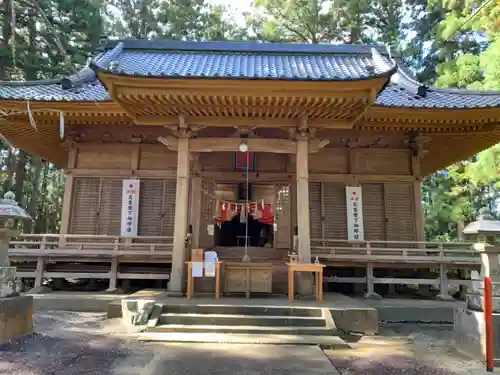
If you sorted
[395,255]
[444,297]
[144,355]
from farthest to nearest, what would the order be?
[395,255] < [444,297] < [144,355]

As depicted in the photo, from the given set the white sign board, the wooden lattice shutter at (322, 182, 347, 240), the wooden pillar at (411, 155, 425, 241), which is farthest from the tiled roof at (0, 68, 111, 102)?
the wooden pillar at (411, 155, 425, 241)

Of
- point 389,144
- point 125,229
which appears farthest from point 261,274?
point 389,144

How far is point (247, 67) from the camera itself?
34.3 ft

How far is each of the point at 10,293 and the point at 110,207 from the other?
542 centimetres

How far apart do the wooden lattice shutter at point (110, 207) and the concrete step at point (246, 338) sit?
5.48 metres

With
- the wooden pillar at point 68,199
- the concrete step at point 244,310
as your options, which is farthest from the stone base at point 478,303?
the wooden pillar at point 68,199

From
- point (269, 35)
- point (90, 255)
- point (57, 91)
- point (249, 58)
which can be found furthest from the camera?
point (269, 35)

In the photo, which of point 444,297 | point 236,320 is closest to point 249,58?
point 236,320

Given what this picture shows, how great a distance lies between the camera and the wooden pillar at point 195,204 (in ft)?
34.8

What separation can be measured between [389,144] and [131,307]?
8636 millimetres

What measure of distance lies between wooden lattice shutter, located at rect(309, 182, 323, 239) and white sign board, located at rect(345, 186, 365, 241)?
82 cm

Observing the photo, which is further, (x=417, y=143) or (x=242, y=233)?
(x=242, y=233)

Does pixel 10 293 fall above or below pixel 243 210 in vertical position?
below

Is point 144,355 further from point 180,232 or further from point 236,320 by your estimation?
point 180,232
